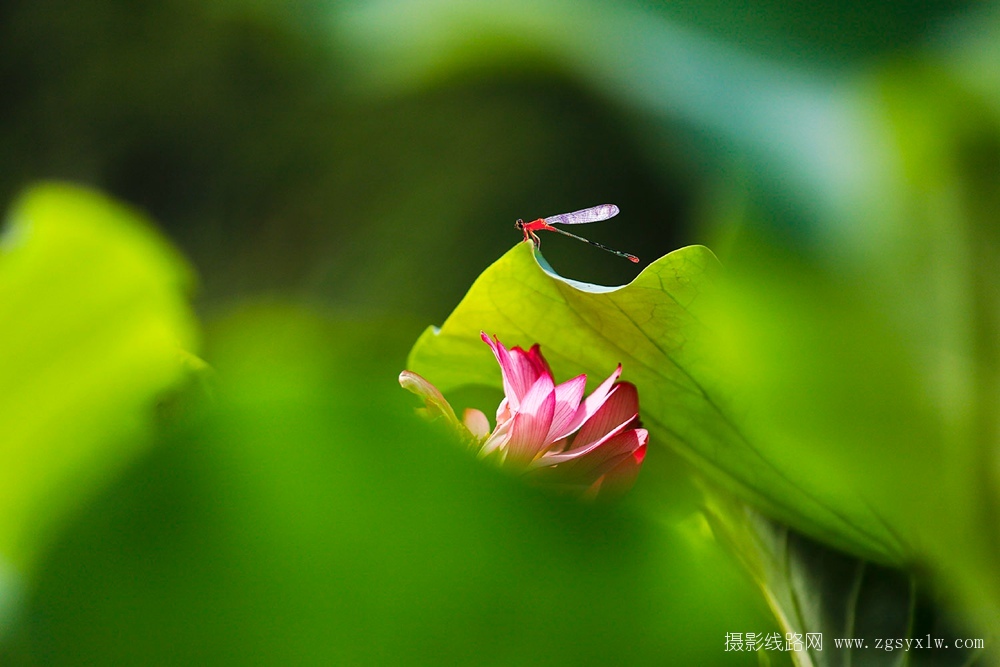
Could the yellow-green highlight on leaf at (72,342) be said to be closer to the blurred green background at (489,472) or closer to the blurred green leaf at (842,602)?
the blurred green background at (489,472)

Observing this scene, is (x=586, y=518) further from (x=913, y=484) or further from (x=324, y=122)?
(x=324, y=122)

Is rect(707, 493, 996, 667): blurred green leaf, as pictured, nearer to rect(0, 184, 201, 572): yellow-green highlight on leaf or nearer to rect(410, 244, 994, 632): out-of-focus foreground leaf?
rect(410, 244, 994, 632): out-of-focus foreground leaf

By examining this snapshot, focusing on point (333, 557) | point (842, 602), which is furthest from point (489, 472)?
point (842, 602)

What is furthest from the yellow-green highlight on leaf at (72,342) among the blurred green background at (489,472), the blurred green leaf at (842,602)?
the blurred green leaf at (842,602)

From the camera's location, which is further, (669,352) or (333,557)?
(669,352)

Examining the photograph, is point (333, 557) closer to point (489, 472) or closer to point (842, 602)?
point (489, 472)
